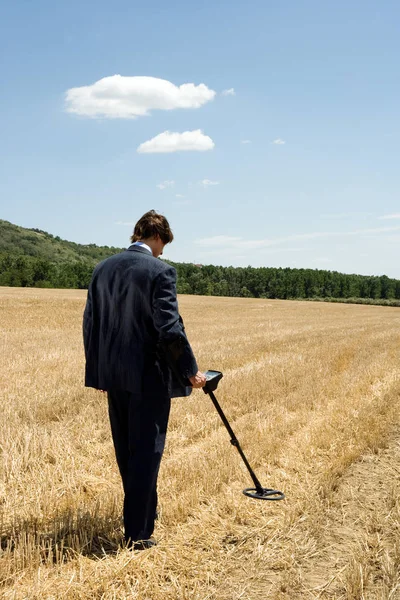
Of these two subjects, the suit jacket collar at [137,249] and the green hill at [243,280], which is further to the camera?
the green hill at [243,280]

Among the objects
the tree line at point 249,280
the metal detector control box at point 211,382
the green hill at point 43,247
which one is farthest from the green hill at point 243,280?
the metal detector control box at point 211,382

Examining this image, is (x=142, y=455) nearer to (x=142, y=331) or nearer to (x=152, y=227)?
(x=142, y=331)

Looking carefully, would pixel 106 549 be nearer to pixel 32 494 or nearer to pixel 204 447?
pixel 32 494

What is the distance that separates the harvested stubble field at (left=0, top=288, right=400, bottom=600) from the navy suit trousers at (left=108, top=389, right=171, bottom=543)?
8.2 inches

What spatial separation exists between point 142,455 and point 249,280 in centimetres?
10414

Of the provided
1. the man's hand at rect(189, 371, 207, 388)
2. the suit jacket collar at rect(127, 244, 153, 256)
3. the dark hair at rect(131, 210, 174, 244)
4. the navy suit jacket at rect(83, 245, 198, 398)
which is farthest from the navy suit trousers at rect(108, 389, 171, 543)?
the dark hair at rect(131, 210, 174, 244)

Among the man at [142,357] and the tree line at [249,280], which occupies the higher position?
the tree line at [249,280]

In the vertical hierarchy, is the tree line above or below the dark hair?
above

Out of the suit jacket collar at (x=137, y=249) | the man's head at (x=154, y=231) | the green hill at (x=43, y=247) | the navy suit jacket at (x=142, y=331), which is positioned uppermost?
the green hill at (x=43, y=247)

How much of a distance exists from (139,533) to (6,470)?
2.00 meters

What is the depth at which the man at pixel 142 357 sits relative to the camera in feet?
12.6

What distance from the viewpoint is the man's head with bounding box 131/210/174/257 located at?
13.4 ft

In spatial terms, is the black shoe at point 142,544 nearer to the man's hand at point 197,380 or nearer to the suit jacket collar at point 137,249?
the man's hand at point 197,380

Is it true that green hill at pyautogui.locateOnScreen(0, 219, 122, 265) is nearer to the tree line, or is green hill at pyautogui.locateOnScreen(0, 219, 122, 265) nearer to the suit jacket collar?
the tree line
